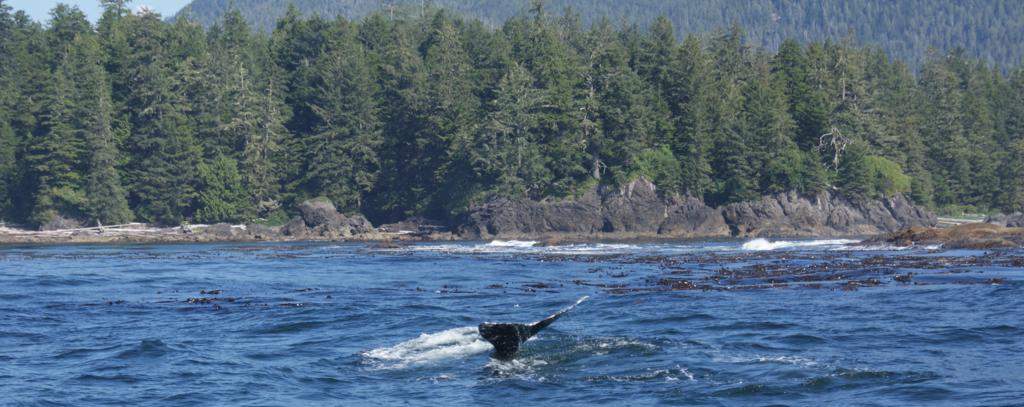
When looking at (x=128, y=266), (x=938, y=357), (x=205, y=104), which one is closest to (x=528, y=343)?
(x=938, y=357)

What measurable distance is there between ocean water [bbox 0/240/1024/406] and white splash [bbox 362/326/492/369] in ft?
0.24

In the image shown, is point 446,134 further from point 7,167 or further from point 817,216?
point 7,167

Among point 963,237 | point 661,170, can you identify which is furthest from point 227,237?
point 963,237

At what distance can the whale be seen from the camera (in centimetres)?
2098

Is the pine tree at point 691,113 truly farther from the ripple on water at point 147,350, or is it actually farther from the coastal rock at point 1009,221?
the ripple on water at point 147,350

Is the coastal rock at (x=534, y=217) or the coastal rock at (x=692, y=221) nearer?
the coastal rock at (x=692, y=221)

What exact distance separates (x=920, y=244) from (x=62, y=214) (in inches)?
2649

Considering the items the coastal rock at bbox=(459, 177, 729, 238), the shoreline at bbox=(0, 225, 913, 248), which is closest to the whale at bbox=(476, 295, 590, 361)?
the shoreline at bbox=(0, 225, 913, 248)

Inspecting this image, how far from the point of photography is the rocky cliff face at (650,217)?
83438 mm

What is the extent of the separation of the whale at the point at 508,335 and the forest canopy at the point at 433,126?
6411 cm

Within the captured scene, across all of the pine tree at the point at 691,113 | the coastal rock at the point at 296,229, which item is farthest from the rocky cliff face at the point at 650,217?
the coastal rock at the point at 296,229

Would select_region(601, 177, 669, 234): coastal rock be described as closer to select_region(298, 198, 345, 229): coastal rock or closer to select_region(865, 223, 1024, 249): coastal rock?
select_region(298, 198, 345, 229): coastal rock

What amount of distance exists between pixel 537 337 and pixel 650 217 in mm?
61532

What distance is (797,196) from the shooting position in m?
87.1
